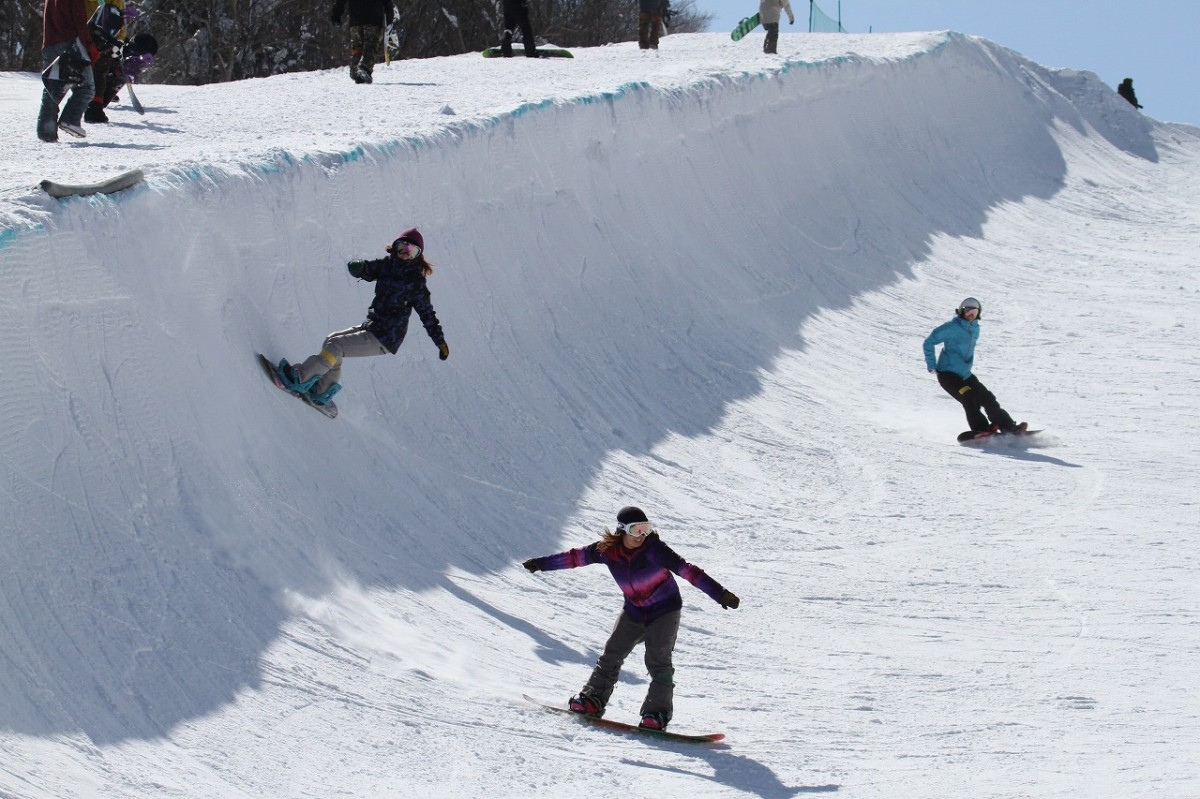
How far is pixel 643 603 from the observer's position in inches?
261

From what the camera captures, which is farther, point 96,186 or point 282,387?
point 282,387

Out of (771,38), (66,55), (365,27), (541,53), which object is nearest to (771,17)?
(771,38)

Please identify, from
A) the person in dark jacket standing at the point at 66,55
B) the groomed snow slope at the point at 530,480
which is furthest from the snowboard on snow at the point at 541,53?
the person in dark jacket standing at the point at 66,55

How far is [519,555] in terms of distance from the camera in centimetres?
838

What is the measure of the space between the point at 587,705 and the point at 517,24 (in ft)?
48.6

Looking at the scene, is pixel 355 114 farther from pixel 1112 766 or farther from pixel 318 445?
pixel 1112 766

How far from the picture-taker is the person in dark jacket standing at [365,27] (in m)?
16.4

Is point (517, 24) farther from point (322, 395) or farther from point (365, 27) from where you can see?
point (322, 395)

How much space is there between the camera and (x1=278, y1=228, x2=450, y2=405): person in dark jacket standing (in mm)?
8188

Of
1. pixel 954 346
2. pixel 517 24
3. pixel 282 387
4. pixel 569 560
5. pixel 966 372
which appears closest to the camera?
pixel 569 560

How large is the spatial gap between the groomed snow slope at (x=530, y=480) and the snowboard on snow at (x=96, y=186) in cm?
→ 8

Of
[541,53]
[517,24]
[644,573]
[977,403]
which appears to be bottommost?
[977,403]

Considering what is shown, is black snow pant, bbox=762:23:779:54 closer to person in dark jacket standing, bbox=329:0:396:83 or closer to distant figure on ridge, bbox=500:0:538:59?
Result: distant figure on ridge, bbox=500:0:538:59

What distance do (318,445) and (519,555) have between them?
1277mm
